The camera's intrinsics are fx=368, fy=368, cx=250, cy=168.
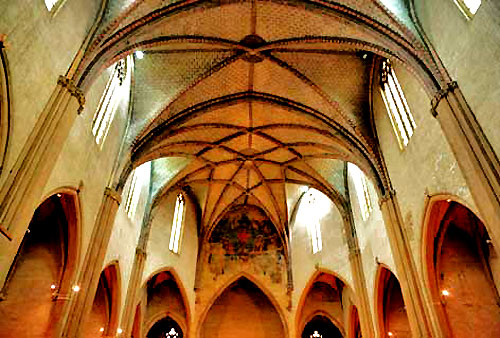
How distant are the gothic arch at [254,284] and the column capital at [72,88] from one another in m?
15.0

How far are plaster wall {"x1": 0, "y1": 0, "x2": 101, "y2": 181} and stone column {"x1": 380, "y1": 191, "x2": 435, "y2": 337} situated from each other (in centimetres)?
1040

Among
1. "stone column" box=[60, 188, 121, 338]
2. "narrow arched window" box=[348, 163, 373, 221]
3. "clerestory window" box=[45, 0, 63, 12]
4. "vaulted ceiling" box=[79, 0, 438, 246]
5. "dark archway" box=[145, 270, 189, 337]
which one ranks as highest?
"vaulted ceiling" box=[79, 0, 438, 246]

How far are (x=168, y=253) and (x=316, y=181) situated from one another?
8438 mm

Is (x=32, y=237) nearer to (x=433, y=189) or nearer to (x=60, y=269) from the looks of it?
(x=60, y=269)

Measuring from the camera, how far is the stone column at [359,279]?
14.6m

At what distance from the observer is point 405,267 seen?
1114cm

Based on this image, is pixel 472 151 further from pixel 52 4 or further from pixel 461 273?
pixel 52 4

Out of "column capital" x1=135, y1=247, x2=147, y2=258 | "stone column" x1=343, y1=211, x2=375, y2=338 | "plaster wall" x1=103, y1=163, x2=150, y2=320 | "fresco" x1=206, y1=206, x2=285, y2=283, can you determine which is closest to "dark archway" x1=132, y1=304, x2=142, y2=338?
"column capital" x1=135, y1=247, x2=147, y2=258

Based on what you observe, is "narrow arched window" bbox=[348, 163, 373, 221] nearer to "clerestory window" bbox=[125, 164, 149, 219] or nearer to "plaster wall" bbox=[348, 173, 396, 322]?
"plaster wall" bbox=[348, 173, 396, 322]

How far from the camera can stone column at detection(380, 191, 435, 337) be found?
10250mm

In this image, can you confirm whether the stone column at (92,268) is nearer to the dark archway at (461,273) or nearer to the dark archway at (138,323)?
the dark archway at (138,323)

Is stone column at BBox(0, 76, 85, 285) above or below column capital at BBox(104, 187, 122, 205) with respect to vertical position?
below

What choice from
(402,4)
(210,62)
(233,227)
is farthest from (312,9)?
(233,227)

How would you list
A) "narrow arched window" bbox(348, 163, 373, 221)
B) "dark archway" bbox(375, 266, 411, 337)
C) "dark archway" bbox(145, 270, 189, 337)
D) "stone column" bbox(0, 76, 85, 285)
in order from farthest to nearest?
"dark archway" bbox(145, 270, 189, 337) < "narrow arched window" bbox(348, 163, 373, 221) < "dark archway" bbox(375, 266, 411, 337) < "stone column" bbox(0, 76, 85, 285)
